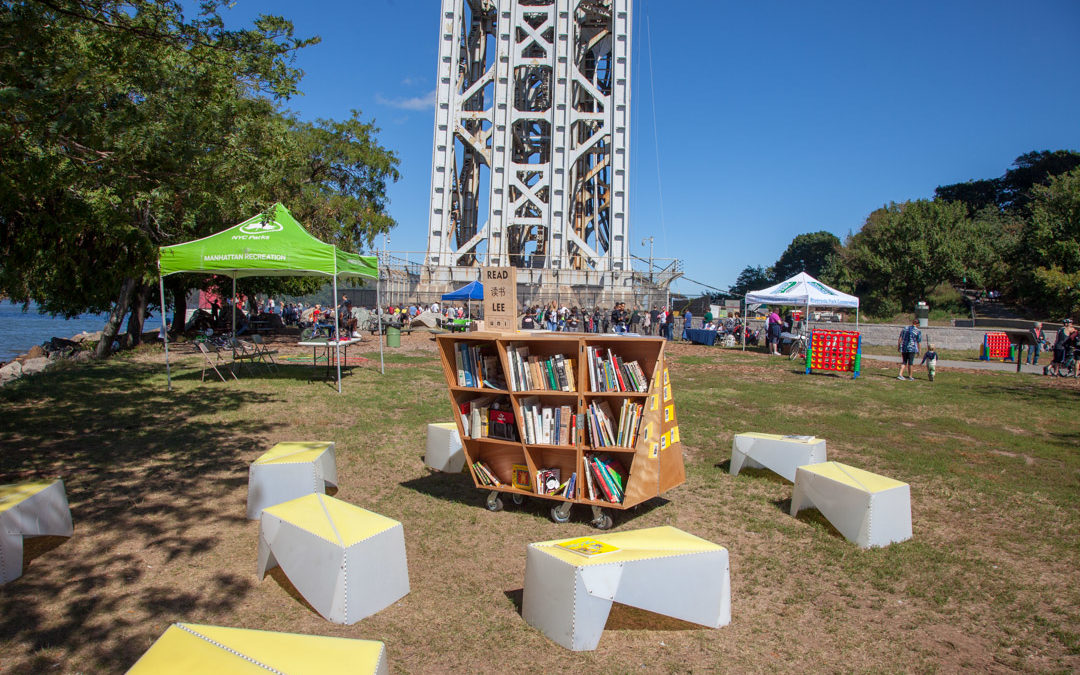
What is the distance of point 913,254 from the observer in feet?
132

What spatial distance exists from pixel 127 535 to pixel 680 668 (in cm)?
439

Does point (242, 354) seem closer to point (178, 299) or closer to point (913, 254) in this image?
point (178, 299)

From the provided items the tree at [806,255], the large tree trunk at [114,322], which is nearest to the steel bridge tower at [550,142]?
the large tree trunk at [114,322]

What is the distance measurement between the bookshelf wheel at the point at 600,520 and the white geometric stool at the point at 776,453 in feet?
8.09

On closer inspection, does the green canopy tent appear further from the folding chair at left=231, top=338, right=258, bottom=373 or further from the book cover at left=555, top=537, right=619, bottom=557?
the book cover at left=555, top=537, right=619, bottom=557

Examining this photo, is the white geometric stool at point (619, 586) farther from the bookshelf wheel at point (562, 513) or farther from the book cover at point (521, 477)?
the book cover at point (521, 477)

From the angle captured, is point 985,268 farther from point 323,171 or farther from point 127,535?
point 127,535

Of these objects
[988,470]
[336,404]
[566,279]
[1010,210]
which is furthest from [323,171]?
[1010,210]

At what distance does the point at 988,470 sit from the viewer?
761 cm

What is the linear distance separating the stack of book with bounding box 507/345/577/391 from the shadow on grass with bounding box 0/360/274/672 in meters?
2.63

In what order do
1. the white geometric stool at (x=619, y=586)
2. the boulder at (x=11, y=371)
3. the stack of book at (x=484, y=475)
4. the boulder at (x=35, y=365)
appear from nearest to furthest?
the white geometric stool at (x=619, y=586), the stack of book at (x=484, y=475), the boulder at (x=11, y=371), the boulder at (x=35, y=365)

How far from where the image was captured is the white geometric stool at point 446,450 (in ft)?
23.1

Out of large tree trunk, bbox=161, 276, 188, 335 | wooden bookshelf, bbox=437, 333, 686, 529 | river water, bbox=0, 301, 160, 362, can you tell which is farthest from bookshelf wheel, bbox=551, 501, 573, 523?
large tree trunk, bbox=161, 276, 188, 335

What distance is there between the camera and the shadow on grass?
3.69 meters
